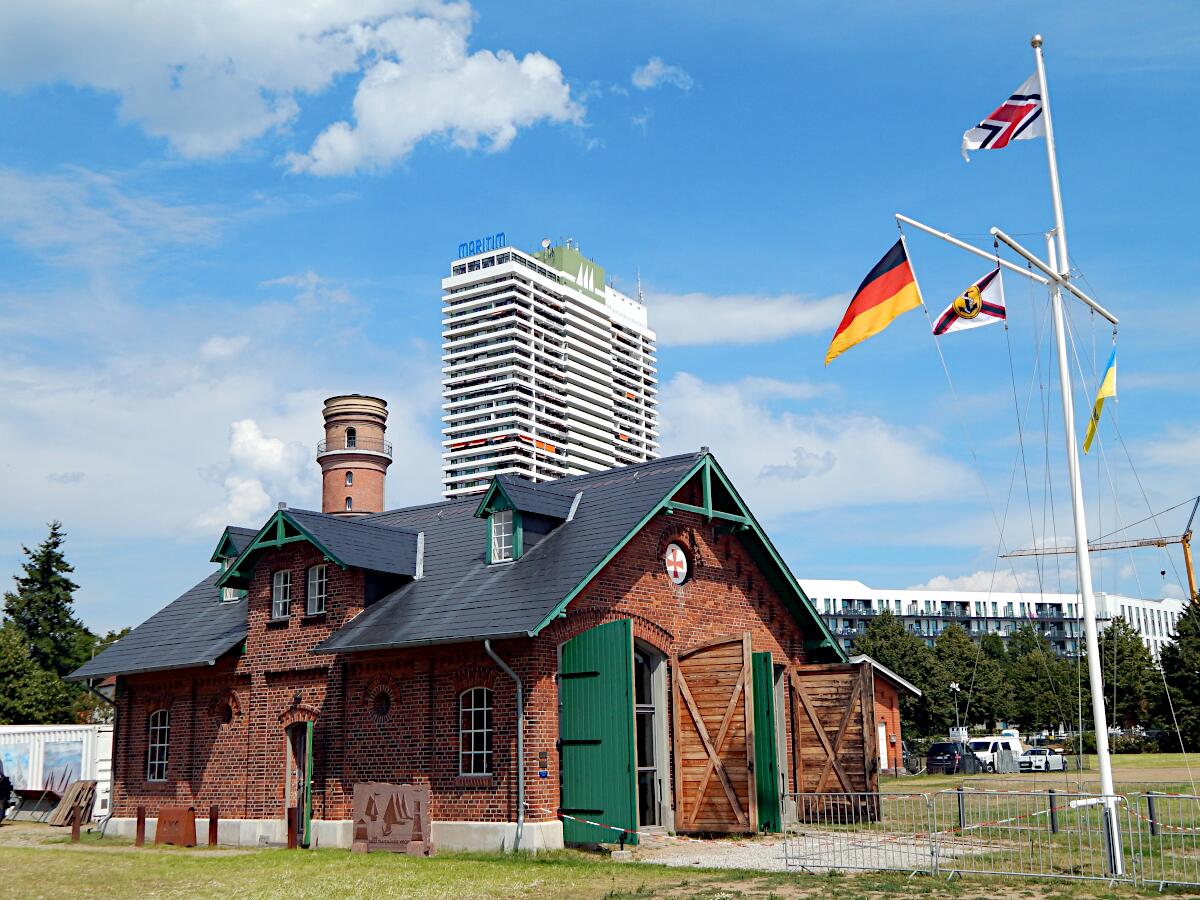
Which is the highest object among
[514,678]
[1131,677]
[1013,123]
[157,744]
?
[1013,123]

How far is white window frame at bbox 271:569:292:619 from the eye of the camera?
2531 cm

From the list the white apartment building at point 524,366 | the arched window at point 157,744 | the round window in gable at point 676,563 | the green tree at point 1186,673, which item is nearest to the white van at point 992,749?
the green tree at point 1186,673

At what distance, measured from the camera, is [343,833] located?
22719mm

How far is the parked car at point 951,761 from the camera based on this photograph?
152ft

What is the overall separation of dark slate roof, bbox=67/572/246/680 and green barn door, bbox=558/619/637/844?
356 inches

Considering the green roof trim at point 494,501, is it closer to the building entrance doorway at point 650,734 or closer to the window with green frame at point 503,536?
the window with green frame at point 503,536

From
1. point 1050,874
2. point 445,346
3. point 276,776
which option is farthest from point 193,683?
point 445,346

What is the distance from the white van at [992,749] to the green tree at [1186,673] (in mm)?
8719

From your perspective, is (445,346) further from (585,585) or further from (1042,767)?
(585,585)

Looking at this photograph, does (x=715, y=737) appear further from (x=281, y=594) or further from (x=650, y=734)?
(x=281, y=594)

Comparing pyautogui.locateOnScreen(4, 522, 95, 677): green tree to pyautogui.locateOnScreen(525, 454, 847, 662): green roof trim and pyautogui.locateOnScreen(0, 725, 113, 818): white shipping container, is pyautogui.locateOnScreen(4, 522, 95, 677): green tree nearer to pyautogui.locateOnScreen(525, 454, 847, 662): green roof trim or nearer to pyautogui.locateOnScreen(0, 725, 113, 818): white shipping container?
pyautogui.locateOnScreen(0, 725, 113, 818): white shipping container

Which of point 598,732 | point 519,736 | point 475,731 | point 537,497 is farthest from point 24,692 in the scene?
point 598,732

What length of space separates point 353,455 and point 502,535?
1592 inches

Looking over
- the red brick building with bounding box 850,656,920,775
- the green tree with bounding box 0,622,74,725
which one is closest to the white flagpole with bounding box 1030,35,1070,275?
the red brick building with bounding box 850,656,920,775
